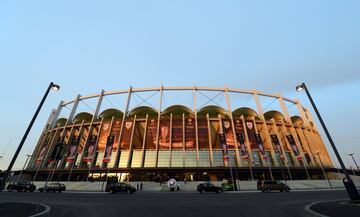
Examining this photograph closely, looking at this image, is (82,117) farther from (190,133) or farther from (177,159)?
(190,133)

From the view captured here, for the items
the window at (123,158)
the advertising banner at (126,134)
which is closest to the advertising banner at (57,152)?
the window at (123,158)

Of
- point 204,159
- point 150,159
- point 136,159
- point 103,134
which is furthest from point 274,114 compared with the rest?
point 103,134

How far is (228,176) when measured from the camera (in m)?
46.6

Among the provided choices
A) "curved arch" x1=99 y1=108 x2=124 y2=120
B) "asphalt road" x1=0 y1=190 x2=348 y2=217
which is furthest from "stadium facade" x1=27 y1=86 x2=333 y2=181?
"asphalt road" x1=0 y1=190 x2=348 y2=217

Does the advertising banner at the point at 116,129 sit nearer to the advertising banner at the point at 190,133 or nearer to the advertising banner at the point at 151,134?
the advertising banner at the point at 151,134

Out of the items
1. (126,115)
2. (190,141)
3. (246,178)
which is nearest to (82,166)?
(126,115)

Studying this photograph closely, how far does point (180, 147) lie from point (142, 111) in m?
15.9

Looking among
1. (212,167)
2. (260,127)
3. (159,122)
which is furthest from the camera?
(260,127)

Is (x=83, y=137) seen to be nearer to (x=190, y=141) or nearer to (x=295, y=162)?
(x=190, y=141)

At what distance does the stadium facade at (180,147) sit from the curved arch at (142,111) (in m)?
0.13

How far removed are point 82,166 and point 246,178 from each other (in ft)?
125

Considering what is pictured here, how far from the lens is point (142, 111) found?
58.9m

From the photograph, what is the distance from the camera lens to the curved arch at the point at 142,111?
5819 cm

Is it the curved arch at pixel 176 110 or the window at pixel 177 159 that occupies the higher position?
the curved arch at pixel 176 110
